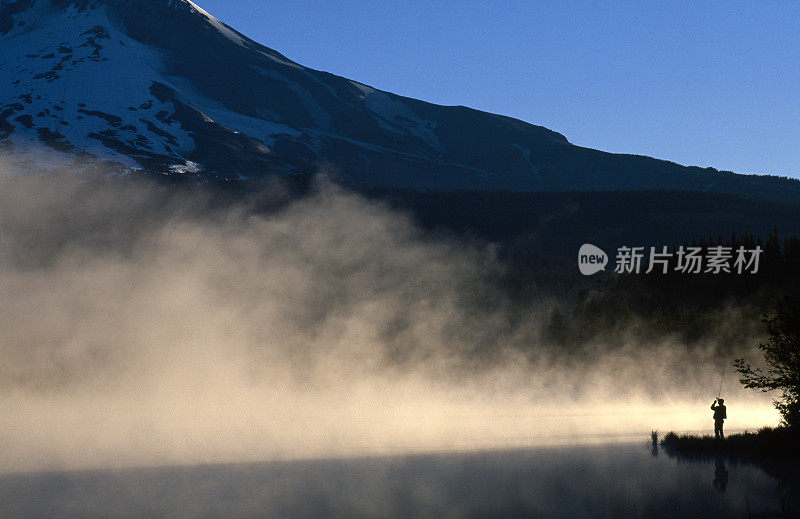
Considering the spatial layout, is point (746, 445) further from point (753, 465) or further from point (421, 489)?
point (421, 489)

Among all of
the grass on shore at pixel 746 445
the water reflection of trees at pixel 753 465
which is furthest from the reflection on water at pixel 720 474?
the grass on shore at pixel 746 445

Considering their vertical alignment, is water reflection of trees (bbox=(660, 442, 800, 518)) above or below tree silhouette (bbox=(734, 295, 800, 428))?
below

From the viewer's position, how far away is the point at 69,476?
30.3 metres

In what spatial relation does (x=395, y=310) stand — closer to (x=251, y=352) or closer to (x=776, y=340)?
(x=251, y=352)

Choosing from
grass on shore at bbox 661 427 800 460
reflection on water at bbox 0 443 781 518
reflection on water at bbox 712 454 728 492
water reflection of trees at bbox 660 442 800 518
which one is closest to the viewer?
water reflection of trees at bbox 660 442 800 518

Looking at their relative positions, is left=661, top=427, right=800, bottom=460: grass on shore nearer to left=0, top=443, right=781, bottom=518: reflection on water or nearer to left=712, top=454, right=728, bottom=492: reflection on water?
left=712, top=454, right=728, bottom=492: reflection on water

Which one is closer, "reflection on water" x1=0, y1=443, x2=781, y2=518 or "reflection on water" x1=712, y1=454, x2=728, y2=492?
"reflection on water" x1=0, y1=443, x2=781, y2=518

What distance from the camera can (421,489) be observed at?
82.5ft

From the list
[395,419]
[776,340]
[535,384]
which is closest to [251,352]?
[535,384]

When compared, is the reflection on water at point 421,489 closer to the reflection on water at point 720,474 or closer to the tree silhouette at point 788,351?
the reflection on water at point 720,474

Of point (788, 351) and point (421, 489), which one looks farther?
point (788, 351)

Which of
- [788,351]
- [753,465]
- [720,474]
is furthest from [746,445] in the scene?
[720,474]

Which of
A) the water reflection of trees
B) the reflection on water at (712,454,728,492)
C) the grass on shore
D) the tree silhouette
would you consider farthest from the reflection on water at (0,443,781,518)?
the tree silhouette

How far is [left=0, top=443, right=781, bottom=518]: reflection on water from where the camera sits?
21.9m
